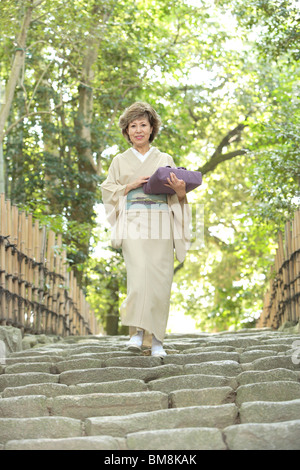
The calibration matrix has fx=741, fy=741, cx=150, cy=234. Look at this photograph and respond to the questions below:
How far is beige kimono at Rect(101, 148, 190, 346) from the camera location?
5527 mm

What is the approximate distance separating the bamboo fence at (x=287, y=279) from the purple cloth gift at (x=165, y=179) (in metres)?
2.76

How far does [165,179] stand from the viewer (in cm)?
553

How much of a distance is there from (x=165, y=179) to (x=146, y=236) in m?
0.48

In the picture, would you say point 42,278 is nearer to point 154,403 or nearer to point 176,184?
point 176,184

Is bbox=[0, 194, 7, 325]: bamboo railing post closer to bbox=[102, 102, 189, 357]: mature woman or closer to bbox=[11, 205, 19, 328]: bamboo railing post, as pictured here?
bbox=[11, 205, 19, 328]: bamboo railing post

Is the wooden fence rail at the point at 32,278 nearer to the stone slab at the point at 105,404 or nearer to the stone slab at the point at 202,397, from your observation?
the stone slab at the point at 105,404

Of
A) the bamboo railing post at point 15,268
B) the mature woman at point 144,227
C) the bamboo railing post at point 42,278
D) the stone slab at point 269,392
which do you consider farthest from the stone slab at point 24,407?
the bamboo railing post at point 42,278

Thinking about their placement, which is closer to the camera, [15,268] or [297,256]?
[15,268]

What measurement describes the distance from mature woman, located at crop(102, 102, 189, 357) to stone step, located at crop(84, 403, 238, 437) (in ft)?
5.95

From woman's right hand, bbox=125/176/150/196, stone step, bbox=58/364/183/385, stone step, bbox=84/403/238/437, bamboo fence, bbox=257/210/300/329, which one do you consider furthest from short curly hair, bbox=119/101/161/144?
stone step, bbox=84/403/238/437

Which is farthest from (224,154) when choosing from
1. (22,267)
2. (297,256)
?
(22,267)
